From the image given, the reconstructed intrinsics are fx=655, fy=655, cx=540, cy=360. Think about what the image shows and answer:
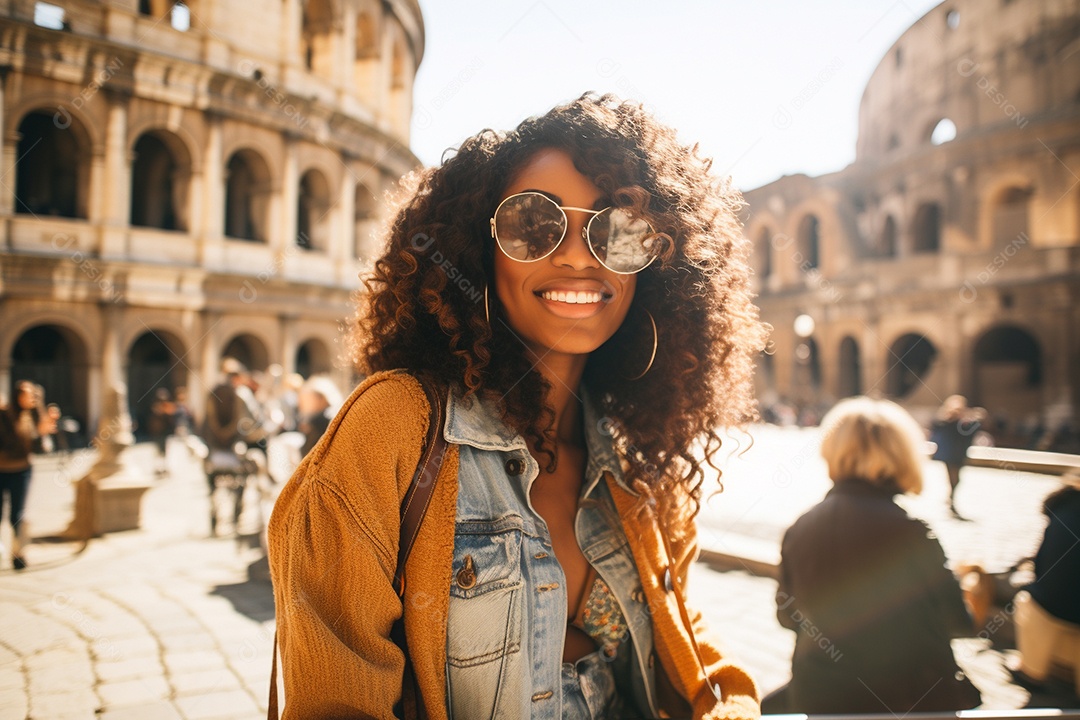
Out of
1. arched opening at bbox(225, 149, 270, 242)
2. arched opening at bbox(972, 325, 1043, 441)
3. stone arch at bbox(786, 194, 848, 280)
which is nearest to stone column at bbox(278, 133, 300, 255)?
arched opening at bbox(225, 149, 270, 242)

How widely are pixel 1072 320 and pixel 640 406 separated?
25010mm

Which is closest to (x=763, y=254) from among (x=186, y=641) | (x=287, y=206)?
(x=287, y=206)

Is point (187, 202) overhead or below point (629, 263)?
overhead

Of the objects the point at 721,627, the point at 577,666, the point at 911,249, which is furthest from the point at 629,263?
Answer: the point at 911,249

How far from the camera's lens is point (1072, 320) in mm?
20688

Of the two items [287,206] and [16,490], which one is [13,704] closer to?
[16,490]

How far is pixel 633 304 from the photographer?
6.49 feet

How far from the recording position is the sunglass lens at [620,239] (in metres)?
1.58

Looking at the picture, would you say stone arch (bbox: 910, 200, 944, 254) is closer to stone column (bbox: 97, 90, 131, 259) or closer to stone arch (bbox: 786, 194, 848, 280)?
stone arch (bbox: 786, 194, 848, 280)

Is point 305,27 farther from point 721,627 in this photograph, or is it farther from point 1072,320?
point 1072,320

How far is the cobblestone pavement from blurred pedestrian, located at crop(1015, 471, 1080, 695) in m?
0.70

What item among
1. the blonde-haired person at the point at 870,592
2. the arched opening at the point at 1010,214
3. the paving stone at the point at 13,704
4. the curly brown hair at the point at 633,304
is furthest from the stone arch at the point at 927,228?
the paving stone at the point at 13,704

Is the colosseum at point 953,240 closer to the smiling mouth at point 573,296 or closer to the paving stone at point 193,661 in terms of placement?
the paving stone at point 193,661

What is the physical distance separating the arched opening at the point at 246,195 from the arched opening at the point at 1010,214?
25482 mm
